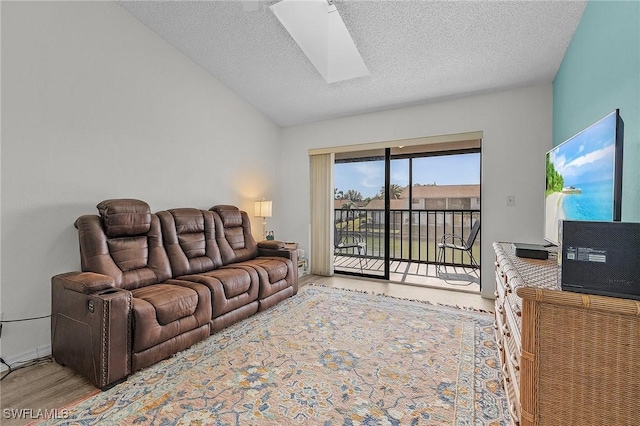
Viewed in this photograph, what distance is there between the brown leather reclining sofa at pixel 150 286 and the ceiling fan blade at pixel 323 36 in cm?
217

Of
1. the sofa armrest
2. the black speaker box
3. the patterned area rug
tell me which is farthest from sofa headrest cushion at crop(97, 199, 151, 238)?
the black speaker box

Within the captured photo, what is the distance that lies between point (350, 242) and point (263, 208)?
1883 mm

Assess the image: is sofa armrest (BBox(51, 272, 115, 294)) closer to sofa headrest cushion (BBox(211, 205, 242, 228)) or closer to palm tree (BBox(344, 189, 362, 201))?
sofa headrest cushion (BBox(211, 205, 242, 228))

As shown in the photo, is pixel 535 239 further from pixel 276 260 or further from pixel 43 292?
pixel 43 292

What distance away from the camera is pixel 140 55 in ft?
9.21

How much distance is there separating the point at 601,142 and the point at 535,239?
2453 mm

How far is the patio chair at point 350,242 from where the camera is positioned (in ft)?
16.3

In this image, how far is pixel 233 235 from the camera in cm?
347

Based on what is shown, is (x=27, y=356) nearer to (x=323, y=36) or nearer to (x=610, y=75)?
(x=323, y=36)

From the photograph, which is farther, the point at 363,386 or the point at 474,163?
the point at 474,163

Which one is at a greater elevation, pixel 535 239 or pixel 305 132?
pixel 305 132

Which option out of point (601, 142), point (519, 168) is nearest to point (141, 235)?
point (601, 142)

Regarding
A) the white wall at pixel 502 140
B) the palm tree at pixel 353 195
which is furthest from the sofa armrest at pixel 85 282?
the palm tree at pixel 353 195

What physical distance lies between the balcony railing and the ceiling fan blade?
2.34 metres
